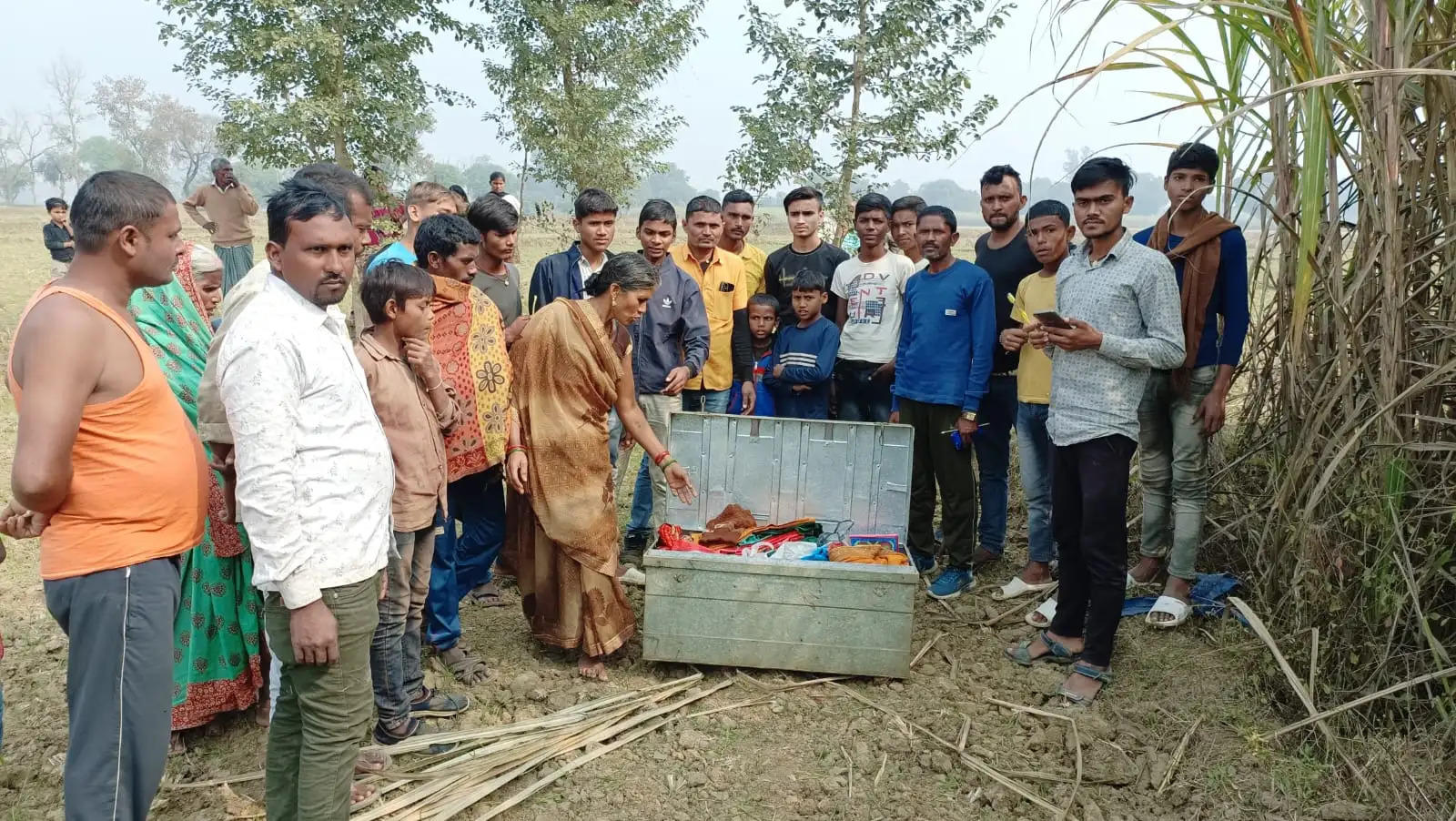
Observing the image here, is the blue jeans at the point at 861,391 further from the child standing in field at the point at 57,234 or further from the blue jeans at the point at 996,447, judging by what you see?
the child standing in field at the point at 57,234

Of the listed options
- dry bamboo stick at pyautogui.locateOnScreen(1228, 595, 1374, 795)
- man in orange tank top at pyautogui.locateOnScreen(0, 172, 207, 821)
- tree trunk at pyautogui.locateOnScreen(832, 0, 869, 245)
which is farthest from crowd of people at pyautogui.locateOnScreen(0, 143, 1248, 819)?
tree trunk at pyautogui.locateOnScreen(832, 0, 869, 245)

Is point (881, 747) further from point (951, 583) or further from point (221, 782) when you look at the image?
point (221, 782)

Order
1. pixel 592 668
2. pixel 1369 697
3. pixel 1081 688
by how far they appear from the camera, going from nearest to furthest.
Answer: pixel 1369 697
pixel 1081 688
pixel 592 668

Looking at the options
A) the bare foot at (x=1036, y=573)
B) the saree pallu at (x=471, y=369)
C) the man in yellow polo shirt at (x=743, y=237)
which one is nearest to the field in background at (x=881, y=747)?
the bare foot at (x=1036, y=573)

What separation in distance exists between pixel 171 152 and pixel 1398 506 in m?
78.0

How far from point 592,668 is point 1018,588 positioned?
2224 millimetres

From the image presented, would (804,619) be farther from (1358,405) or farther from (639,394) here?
(1358,405)

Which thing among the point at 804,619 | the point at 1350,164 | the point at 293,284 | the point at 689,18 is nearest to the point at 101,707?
the point at 293,284

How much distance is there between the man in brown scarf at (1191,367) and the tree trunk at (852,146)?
540cm

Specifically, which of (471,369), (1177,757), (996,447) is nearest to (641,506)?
(471,369)

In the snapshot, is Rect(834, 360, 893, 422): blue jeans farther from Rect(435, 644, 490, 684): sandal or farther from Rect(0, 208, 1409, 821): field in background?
Rect(435, 644, 490, 684): sandal

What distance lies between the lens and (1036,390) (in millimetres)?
4586

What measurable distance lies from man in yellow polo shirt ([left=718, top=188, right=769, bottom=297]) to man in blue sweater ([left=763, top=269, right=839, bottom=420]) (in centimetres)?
45

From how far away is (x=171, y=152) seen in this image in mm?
66375
